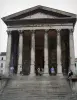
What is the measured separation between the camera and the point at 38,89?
20625 millimetres

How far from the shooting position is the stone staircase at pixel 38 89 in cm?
1881

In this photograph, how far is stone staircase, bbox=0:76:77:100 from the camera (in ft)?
61.7

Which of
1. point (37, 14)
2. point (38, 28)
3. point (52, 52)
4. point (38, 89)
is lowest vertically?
point (38, 89)

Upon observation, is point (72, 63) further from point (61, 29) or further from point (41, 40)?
point (41, 40)

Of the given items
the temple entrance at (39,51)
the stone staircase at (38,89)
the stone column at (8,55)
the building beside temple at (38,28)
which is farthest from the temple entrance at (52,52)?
the stone staircase at (38,89)

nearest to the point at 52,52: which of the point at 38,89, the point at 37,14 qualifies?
the point at 37,14

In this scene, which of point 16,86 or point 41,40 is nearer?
point 16,86

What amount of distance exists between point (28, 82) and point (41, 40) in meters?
12.1

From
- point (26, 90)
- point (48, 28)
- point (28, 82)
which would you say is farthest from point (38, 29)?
point (26, 90)

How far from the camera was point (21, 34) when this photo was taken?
2881 cm

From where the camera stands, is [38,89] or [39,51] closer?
[38,89]

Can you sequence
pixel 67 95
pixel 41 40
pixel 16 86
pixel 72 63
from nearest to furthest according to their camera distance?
pixel 67 95
pixel 16 86
pixel 72 63
pixel 41 40

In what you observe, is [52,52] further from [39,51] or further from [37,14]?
[37,14]

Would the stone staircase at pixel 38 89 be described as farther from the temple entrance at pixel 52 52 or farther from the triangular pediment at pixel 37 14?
the triangular pediment at pixel 37 14
